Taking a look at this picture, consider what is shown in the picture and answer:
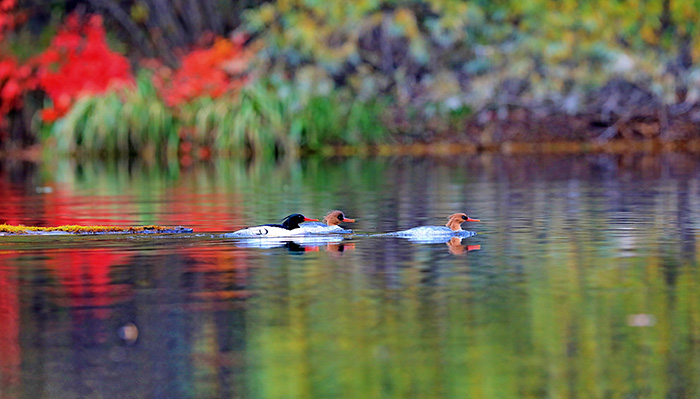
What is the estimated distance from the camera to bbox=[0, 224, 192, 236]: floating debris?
12969 mm

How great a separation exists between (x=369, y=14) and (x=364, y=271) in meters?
25.0

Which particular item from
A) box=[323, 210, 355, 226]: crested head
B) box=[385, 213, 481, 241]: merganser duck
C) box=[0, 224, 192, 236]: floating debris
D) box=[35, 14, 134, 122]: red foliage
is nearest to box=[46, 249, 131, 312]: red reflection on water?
box=[0, 224, 192, 236]: floating debris

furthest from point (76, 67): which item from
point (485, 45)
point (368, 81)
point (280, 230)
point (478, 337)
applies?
point (478, 337)

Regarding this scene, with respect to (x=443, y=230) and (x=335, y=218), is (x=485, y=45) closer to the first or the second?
(x=335, y=218)

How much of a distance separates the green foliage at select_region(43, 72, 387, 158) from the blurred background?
0.13 ft

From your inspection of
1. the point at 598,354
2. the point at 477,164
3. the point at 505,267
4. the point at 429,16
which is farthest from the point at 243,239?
the point at 429,16

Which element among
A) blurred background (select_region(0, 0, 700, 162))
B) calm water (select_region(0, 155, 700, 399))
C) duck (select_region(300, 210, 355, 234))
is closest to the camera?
calm water (select_region(0, 155, 700, 399))

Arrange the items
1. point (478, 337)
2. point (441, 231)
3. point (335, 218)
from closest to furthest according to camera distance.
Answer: point (478, 337), point (441, 231), point (335, 218)

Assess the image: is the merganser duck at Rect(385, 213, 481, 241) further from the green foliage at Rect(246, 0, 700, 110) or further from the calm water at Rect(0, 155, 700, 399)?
the green foliage at Rect(246, 0, 700, 110)

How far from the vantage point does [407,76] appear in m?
36.3

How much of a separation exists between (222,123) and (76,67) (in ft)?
16.8

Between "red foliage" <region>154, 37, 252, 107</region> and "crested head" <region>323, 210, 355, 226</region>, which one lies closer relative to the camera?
"crested head" <region>323, 210, 355, 226</region>

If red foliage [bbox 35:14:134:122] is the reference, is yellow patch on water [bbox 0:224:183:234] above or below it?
below

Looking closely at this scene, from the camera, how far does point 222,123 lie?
32.8 meters
